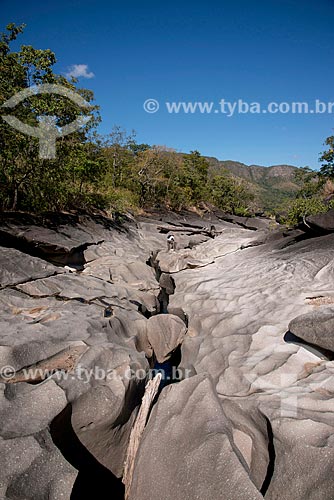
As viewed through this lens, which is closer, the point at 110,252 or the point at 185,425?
the point at 185,425

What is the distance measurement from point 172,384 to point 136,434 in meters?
0.86

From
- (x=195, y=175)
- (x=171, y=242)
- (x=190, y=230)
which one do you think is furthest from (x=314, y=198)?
(x=195, y=175)

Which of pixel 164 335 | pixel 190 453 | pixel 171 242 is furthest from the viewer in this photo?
pixel 171 242

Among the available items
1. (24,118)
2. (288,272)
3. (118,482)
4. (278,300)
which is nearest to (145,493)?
(118,482)

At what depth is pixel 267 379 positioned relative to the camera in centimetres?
505

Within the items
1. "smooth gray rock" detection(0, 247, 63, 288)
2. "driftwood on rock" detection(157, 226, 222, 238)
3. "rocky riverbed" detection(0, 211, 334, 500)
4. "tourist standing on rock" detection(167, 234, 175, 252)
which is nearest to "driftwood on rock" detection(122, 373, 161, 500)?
"rocky riverbed" detection(0, 211, 334, 500)

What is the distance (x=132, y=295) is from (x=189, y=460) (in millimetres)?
7037

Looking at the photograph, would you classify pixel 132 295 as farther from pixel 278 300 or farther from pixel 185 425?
pixel 185 425

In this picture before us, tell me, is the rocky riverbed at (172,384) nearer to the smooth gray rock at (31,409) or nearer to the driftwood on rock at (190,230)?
the smooth gray rock at (31,409)

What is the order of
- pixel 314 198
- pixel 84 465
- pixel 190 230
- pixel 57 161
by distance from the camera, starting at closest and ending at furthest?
pixel 84 465 < pixel 57 161 < pixel 314 198 < pixel 190 230

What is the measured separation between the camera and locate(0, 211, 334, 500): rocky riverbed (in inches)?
111

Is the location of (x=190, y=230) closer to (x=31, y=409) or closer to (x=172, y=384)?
(x=172, y=384)

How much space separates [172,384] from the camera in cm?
434

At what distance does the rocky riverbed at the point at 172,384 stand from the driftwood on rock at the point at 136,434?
0.15 m
